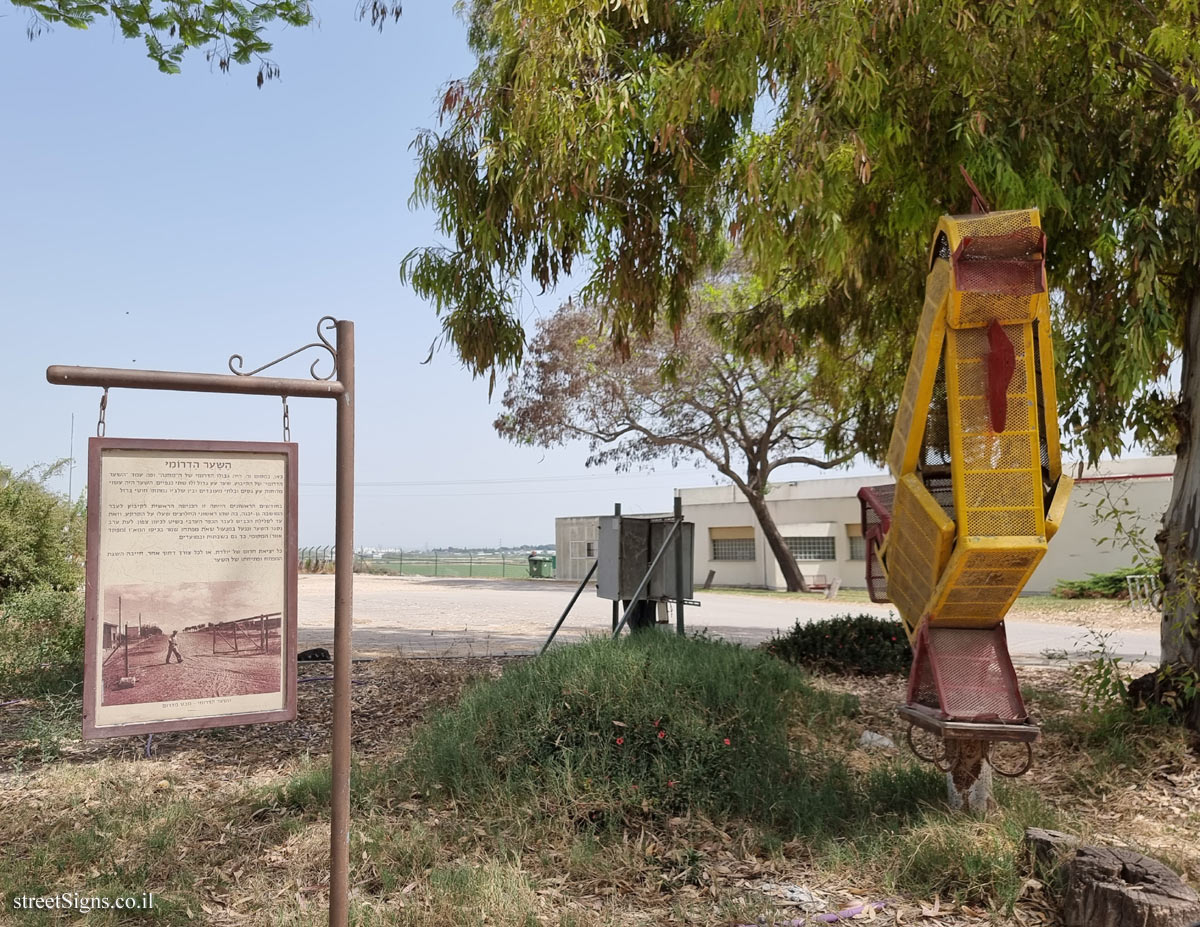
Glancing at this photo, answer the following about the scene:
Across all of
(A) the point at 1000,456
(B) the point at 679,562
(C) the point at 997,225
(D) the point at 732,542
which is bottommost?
(B) the point at 679,562

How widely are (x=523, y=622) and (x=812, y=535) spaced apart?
64.8 ft

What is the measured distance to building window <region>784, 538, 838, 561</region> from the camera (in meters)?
36.3

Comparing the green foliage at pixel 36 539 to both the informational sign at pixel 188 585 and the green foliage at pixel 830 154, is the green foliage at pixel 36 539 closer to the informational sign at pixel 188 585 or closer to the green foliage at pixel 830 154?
the green foliage at pixel 830 154

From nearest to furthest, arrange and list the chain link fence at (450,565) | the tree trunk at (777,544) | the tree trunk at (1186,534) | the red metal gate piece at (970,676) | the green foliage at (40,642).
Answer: the red metal gate piece at (970,676), the tree trunk at (1186,534), the green foliage at (40,642), the tree trunk at (777,544), the chain link fence at (450,565)

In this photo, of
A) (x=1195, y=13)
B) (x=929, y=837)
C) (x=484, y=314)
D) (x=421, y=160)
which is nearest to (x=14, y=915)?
(x=929, y=837)

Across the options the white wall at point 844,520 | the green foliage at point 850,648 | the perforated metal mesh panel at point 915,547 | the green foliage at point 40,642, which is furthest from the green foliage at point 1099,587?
the green foliage at point 40,642

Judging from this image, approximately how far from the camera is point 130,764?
7.02 metres

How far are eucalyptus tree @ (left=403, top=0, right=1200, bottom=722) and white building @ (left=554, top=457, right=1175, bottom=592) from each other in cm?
2267

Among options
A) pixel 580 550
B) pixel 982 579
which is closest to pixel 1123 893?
pixel 982 579

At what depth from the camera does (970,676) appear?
201 inches

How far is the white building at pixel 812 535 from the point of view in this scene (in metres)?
29.1

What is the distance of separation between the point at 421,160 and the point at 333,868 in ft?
20.1

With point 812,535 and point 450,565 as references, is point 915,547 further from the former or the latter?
point 450,565

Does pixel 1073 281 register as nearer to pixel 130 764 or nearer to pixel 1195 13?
pixel 1195 13
